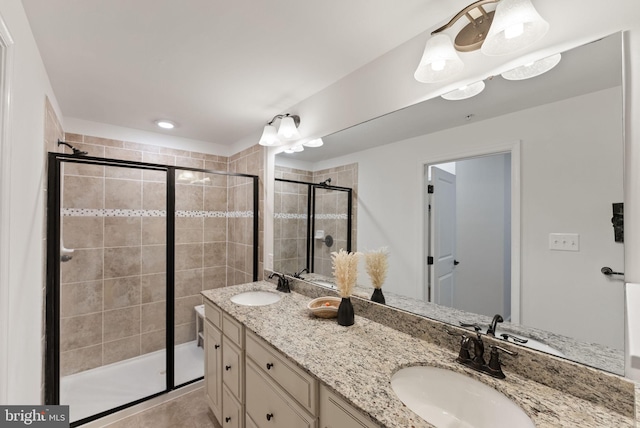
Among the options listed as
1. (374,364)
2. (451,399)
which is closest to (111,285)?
(374,364)

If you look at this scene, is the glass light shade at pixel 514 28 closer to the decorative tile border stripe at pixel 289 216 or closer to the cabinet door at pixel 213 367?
the decorative tile border stripe at pixel 289 216

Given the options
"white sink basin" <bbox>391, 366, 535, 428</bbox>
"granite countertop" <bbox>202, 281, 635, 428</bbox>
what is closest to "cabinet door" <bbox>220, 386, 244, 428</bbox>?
"granite countertop" <bbox>202, 281, 635, 428</bbox>

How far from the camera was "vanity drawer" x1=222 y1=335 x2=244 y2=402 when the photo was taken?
4.80 ft

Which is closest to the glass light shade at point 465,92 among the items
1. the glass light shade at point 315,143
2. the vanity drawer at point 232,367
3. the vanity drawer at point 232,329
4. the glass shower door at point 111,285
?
the glass light shade at point 315,143

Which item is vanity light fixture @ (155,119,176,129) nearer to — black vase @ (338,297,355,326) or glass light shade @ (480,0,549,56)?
black vase @ (338,297,355,326)

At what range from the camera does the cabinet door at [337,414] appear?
0.80m

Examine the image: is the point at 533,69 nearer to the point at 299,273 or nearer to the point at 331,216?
the point at 331,216

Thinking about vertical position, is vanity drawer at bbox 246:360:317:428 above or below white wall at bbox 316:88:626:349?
below

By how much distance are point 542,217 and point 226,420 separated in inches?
79.4

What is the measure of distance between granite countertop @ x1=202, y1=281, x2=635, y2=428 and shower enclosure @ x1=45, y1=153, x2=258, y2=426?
1.32 m

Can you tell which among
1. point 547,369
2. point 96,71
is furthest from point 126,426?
point 547,369

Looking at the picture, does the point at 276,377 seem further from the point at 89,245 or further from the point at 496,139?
the point at 89,245

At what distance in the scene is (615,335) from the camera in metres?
0.81

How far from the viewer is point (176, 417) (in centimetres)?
195
